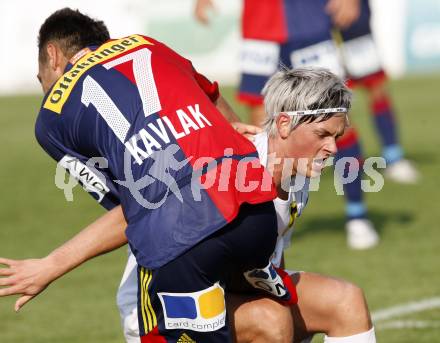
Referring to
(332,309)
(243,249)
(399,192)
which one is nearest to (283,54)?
(399,192)

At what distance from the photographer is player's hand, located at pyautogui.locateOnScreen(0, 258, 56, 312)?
3.64 metres

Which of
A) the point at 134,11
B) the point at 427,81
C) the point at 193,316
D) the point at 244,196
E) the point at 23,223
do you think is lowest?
the point at 427,81

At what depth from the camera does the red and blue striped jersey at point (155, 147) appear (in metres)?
3.55

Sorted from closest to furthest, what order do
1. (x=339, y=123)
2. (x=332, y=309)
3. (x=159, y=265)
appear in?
(x=159, y=265) → (x=339, y=123) → (x=332, y=309)

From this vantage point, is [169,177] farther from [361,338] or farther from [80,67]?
[361,338]

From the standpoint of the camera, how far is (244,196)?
11.8ft

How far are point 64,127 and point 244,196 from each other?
2.28 feet

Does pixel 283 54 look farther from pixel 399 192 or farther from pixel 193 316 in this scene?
pixel 193 316

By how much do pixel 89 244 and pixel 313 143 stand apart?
2.97ft

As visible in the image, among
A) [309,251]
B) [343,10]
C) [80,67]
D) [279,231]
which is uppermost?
[80,67]

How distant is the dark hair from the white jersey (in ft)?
2.52

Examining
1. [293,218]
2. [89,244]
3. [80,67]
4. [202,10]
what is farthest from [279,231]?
[202,10]

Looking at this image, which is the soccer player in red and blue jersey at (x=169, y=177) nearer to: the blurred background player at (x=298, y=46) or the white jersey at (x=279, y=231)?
the white jersey at (x=279, y=231)

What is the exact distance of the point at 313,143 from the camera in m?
3.90
